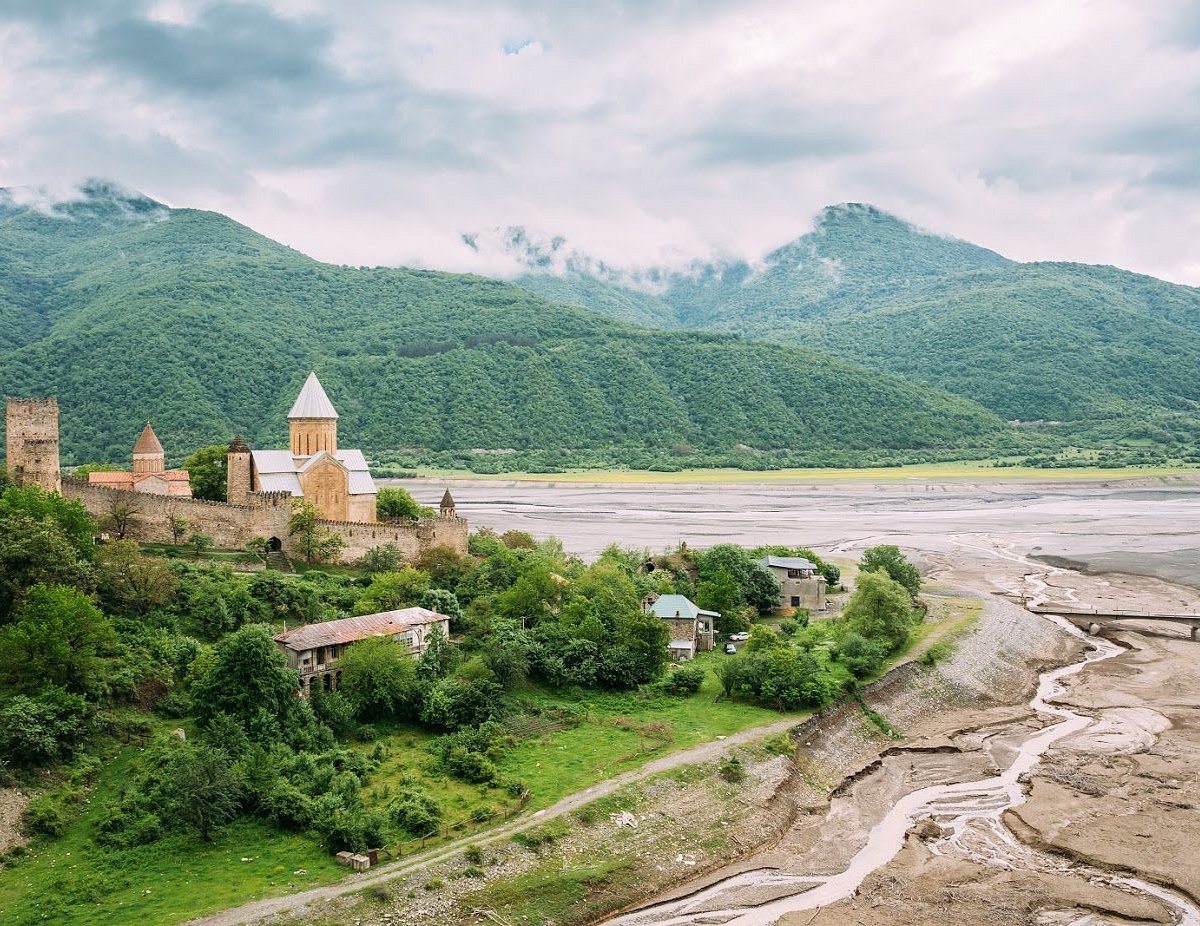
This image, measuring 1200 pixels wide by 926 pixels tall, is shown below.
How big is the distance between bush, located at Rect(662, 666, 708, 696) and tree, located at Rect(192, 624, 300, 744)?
1362 cm

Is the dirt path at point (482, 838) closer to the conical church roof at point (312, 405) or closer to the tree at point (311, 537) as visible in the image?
the tree at point (311, 537)

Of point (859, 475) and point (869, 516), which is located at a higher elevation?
point (859, 475)

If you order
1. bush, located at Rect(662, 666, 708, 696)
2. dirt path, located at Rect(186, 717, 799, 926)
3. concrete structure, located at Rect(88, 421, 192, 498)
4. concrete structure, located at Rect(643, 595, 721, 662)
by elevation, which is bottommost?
dirt path, located at Rect(186, 717, 799, 926)

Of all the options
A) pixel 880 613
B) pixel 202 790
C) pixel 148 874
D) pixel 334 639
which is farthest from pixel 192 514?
pixel 880 613

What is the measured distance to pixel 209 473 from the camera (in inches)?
1935

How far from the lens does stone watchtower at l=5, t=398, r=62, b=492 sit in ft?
128

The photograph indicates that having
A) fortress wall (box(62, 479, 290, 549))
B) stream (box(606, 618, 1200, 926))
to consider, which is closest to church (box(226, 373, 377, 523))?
fortress wall (box(62, 479, 290, 549))

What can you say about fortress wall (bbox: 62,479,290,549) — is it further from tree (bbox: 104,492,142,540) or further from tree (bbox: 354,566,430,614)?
tree (bbox: 354,566,430,614)

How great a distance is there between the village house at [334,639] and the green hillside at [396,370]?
274ft

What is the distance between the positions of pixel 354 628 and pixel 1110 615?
37.6 meters

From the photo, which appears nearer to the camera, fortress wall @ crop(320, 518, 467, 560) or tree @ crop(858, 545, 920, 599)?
fortress wall @ crop(320, 518, 467, 560)

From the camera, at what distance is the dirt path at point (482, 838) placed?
21.3 meters

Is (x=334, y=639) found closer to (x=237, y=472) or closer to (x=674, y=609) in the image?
(x=674, y=609)

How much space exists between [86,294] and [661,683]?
154 m
